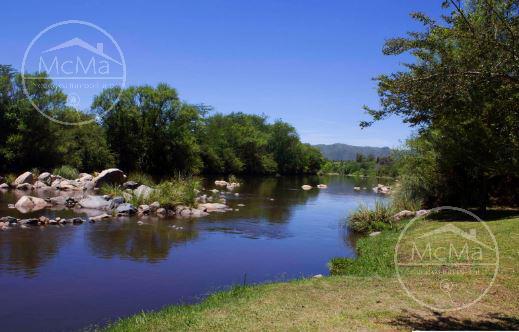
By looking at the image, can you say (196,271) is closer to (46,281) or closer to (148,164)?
(46,281)

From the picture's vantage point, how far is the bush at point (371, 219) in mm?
20844

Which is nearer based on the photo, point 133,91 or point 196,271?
point 196,271

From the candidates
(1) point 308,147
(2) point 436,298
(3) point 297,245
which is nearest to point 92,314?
(2) point 436,298

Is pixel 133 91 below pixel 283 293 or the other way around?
the other way around

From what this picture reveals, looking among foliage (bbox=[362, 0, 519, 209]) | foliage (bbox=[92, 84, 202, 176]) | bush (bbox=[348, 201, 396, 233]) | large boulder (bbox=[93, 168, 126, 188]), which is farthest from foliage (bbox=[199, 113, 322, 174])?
foliage (bbox=[362, 0, 519, 209])

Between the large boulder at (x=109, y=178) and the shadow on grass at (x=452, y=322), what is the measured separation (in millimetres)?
32789

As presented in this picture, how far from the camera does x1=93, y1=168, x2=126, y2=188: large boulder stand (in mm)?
36656

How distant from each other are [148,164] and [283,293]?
4754 centimetres

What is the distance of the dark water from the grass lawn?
187 centimetres

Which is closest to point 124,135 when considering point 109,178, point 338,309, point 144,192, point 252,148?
point 109,178

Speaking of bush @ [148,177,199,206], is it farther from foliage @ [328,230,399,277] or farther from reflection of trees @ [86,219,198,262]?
foliage @ [328,230,399,277]

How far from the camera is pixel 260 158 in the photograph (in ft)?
267

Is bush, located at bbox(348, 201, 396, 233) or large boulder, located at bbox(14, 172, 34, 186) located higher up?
large boulder, located at bbox(14, 172, 34, 186)

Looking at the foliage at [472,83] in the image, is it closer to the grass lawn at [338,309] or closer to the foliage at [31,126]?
the grass lawn at [338,309]
